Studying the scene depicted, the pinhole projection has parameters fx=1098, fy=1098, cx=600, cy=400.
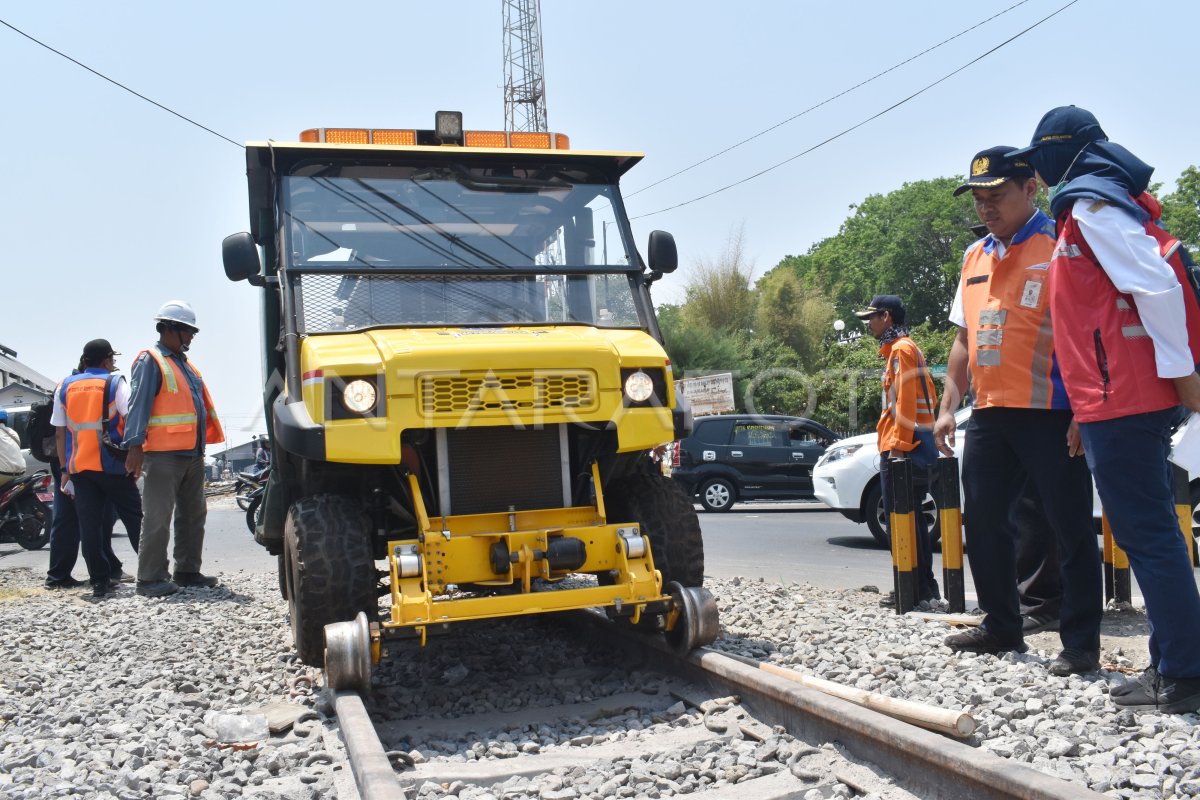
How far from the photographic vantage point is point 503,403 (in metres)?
4.93

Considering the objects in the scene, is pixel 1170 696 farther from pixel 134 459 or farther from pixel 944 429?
pixel 134 459

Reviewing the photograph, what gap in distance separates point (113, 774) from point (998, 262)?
4.17 metres

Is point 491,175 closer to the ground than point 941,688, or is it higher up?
higher up

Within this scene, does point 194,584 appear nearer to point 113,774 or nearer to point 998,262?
point 113,774

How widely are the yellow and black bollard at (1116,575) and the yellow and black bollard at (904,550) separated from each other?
1.07 meters

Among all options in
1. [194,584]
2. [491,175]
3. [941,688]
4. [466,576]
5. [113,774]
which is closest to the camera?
[113,774]

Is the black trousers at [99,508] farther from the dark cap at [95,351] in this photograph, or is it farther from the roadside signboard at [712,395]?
the roadside signboard at [712,395]

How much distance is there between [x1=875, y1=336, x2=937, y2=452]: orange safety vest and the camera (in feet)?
23.0

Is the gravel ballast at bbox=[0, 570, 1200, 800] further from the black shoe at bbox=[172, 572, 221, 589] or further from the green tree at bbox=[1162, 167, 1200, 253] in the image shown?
the green tree at bbox=[1162, 167, 1200, 253]

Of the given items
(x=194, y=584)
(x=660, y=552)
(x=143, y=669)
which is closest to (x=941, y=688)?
(x=660, y=552)

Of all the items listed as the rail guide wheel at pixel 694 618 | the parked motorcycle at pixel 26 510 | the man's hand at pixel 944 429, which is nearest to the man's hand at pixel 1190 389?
the man's hand at pixel 944 429

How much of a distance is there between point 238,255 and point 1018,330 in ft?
12.3

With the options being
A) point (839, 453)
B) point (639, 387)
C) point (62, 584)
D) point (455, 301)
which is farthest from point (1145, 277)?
point (62, 584)

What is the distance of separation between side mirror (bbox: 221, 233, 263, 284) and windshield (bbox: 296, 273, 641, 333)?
27cm
